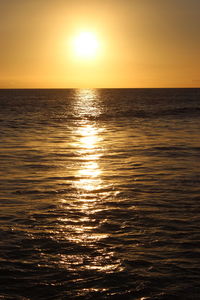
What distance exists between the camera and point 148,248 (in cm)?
899

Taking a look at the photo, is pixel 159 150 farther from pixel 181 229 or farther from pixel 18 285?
pixel 18 285

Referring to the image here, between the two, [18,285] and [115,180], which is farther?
[115,180]

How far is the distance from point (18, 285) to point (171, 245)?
3437 mm

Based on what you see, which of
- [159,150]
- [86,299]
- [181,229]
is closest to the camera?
[86,299]

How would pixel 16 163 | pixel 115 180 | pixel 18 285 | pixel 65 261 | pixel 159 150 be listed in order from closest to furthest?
pixel 18 285 < pixel 65 261 < pixel 115 180 < pixel 16 163 < pixel 159 150

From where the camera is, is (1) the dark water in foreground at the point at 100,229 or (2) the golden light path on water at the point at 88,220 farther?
(2) the golden light path on water at the point at 88,220

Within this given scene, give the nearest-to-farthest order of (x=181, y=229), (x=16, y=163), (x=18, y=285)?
(x=18, y=285)
(x=181, y=229)
(x=16, y=163)

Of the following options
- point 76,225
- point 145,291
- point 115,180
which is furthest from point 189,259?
point 115,180

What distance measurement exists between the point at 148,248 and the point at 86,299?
92.9 inches

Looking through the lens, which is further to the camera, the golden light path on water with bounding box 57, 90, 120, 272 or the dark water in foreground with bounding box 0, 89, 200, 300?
the golden light path on water with bounding box 57, 90, 120, 272

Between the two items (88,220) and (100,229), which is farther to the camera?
(88,220)

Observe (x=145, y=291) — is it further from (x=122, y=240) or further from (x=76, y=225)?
(x=76, y=225)

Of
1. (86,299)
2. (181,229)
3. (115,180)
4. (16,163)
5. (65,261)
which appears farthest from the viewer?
(16,163)

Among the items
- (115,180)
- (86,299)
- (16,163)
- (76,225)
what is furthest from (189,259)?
(16,163)
